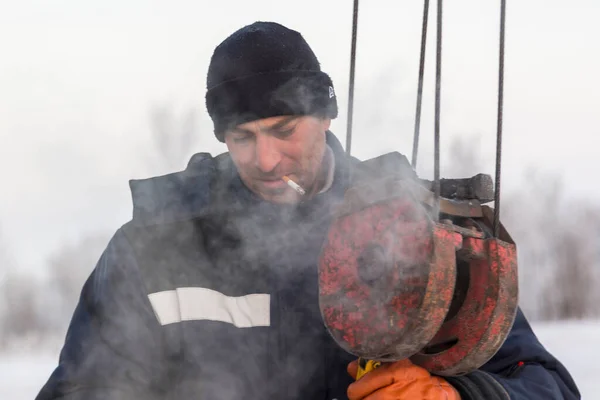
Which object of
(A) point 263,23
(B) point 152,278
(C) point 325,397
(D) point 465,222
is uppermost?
(A) point 263,23

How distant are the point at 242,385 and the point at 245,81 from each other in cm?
73

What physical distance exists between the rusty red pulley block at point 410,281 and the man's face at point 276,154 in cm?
54

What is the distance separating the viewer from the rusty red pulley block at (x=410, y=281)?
1190mm

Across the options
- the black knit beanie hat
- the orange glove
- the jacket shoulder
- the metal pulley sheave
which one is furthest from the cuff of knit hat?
the orange glove

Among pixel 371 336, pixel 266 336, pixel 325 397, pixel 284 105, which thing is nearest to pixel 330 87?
pixel 284 105

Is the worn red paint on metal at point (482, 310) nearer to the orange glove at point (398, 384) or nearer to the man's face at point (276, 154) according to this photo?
the orange glove at point (398, 384)

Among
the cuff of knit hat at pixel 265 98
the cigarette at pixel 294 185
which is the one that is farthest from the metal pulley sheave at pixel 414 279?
the cuff of knit hat at pixel 265 98

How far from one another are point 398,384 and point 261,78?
85cm

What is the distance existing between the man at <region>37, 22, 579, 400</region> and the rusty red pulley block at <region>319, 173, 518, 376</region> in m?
0.49

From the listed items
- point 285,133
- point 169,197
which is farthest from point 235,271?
point 285,133

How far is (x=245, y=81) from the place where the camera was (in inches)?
71.9

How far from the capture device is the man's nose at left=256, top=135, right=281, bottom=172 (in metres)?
A: 1.76

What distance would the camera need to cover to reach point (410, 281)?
1.19 m

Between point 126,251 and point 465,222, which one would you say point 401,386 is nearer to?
point 465,222
